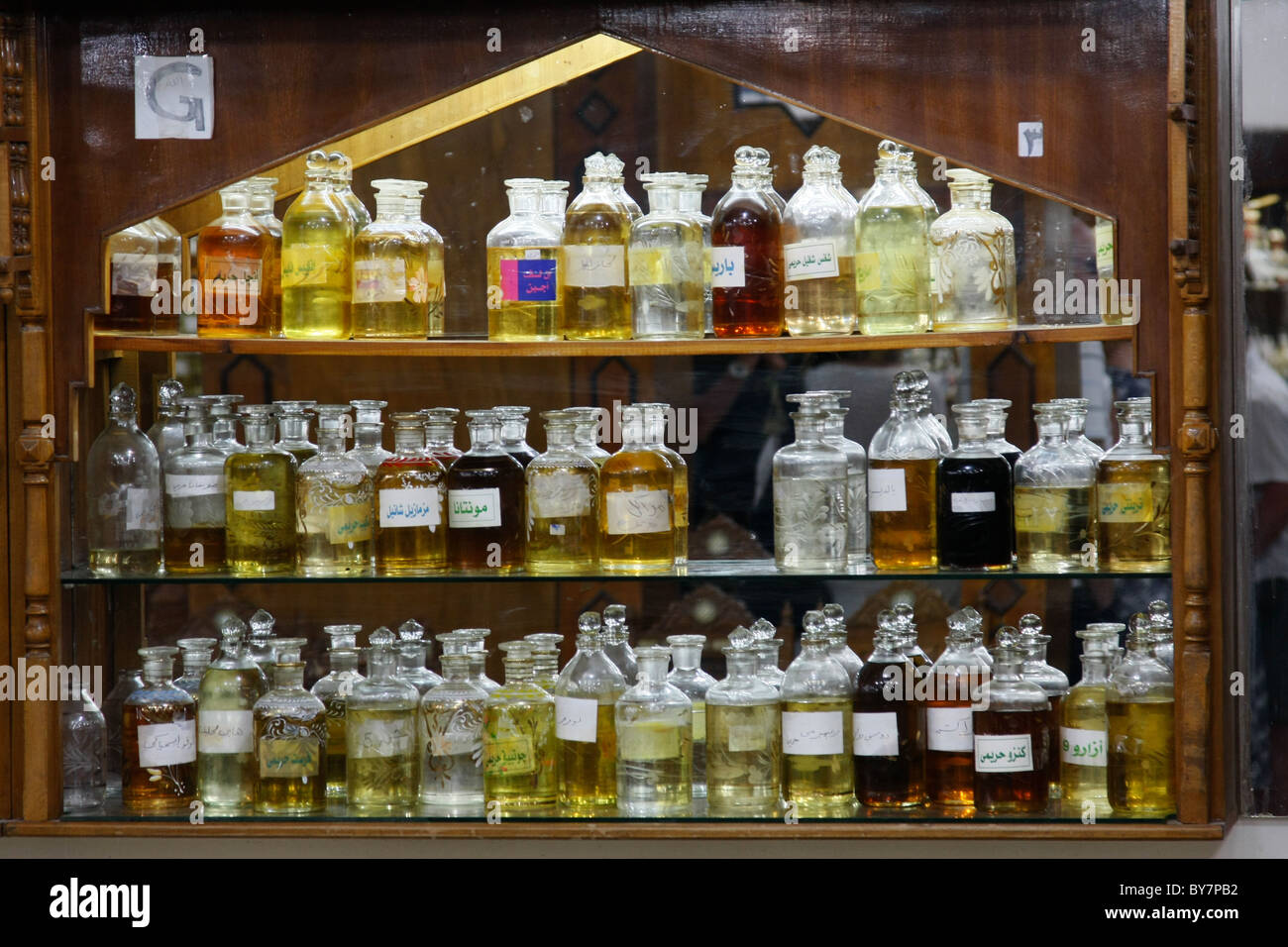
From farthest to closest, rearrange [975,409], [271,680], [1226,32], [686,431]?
1. [686,431]
2. [271,680]
3. [975,409]
4. [1226,32]

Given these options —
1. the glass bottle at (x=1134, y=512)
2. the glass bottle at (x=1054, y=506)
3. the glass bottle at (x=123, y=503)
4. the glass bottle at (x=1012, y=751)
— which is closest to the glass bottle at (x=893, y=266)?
the glass bottle at (x=1054, y=506)

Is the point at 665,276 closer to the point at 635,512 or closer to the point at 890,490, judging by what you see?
the point at 635,512

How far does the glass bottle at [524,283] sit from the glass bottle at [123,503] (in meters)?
0.61

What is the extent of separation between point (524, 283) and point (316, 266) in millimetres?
340

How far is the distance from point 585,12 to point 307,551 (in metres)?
0.94

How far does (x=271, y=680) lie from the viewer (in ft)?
7.85

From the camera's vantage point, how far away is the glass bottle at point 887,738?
2.17 metres

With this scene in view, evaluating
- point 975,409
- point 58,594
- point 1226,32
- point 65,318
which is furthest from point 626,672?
point 1226,32

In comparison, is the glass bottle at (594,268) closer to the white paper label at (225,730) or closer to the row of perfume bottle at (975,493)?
the row of perfume bottle at (975,493)

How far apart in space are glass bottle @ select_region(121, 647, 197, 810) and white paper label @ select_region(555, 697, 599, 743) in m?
0.59

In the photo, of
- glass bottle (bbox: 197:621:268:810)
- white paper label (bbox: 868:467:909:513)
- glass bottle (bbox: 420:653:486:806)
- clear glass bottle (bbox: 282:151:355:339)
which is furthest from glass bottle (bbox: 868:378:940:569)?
glass bottle (bbox: 197:621:268:810)

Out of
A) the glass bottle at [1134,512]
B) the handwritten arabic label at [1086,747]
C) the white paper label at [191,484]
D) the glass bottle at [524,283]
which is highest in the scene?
the glass bottle at [524,283]

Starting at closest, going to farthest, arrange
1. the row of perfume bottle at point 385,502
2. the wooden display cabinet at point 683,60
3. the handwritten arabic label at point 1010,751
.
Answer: the wooden display cabinet at point 683,60, the handwritten arabic label at point 1010,751, the row of perfume bottle at point 385,502

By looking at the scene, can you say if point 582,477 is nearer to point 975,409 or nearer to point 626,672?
point 626,672
